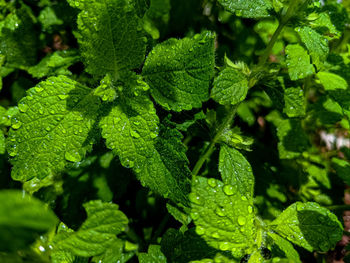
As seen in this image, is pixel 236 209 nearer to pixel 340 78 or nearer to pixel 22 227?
pixel 22 227

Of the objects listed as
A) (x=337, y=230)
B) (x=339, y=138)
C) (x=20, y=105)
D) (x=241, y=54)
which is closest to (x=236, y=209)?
(x=337, y=230)

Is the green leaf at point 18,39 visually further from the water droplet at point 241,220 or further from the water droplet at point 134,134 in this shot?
the water droplet at point 241,220

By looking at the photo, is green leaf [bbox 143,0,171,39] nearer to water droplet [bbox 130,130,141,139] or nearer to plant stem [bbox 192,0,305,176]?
plant stem [bbox 192,0,305,176]

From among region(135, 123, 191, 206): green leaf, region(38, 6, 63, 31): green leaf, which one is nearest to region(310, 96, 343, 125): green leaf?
region(135, 123, 191, 206): green leaf

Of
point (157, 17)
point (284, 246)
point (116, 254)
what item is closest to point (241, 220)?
point (284, 246)

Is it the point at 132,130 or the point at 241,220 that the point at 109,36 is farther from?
the point at 241,220
